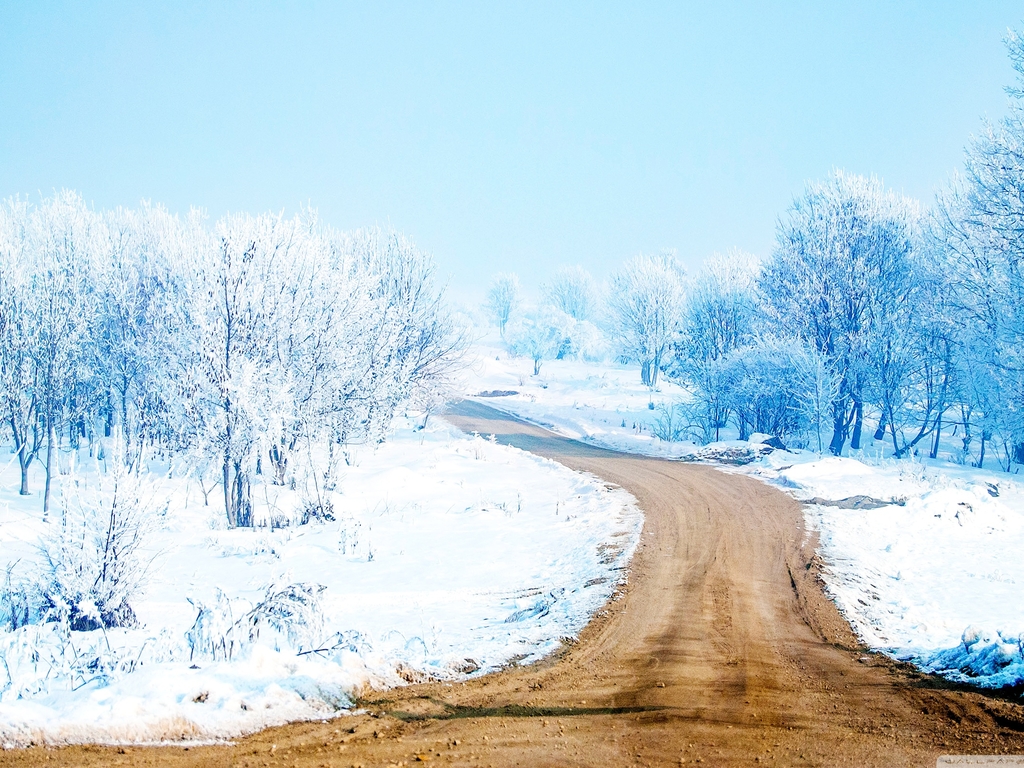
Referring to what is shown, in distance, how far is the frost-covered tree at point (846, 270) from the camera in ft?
108

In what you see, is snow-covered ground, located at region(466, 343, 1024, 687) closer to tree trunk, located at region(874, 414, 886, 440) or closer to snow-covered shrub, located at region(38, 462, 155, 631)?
tree trunk, located at region(874, 414, 886, 440)

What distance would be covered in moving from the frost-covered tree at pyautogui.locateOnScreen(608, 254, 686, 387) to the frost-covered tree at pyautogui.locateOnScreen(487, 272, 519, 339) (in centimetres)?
4348

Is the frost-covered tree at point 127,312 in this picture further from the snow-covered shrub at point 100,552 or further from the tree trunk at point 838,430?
the tree trunk at point 838,430

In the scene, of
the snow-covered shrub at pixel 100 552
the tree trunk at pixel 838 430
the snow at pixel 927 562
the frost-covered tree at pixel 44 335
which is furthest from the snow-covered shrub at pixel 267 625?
the tree trunk at pixel 838 430

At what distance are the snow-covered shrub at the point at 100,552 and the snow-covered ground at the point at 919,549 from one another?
11063 mm

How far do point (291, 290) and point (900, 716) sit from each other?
19.6 metres

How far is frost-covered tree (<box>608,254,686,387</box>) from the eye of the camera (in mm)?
64625

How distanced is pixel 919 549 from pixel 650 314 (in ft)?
168

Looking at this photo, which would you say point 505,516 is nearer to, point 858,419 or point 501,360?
point 858,419

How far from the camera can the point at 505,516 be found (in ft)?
59.9

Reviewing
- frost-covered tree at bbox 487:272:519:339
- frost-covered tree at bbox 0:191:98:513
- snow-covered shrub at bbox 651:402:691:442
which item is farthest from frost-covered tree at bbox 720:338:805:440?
frost-covered tree at bbox 487:272:519:339

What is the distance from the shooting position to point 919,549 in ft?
48.8

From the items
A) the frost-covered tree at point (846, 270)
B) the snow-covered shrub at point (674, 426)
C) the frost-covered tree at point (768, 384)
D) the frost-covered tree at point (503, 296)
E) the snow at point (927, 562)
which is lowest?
the snow at point (927, 562)

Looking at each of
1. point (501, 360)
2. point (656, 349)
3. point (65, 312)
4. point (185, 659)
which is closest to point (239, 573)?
point (185, 659)
